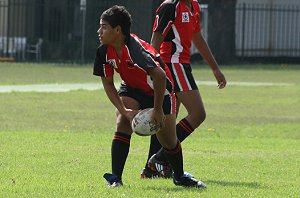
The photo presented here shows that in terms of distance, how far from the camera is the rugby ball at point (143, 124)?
8.77 metres

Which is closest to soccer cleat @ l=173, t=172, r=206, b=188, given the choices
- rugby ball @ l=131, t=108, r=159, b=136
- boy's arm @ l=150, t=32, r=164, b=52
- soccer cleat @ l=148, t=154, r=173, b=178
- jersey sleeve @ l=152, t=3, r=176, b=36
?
rugby ball @ l=131, t=108, r=159, b=136

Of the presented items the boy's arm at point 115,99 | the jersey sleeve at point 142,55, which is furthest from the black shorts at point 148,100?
the jersey sleeve at point 142,55

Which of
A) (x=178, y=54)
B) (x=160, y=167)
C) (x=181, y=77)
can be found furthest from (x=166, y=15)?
(x=160, y=167)

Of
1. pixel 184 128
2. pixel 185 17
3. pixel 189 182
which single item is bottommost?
pixel 189 182

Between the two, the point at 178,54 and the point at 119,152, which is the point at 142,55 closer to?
the point at 119,152

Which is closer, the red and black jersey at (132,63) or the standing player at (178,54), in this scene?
the red and black jersey at (132,63)

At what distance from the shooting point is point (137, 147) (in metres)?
13.5

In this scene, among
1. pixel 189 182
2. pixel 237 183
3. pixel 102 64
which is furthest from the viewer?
pixel 237 183

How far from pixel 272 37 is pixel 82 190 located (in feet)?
127

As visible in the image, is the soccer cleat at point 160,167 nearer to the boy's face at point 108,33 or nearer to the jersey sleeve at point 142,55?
the jersey sleeve at point 142,55

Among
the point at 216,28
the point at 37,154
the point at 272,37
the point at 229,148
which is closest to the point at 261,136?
the point at 229,148

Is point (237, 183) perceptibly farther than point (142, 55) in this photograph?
Yes

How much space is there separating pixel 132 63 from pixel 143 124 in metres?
0.54

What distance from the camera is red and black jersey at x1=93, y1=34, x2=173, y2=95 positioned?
29.1 ft
